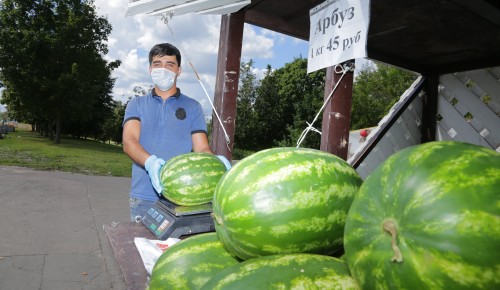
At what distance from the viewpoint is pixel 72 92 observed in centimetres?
2627

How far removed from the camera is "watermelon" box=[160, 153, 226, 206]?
7.59 feet

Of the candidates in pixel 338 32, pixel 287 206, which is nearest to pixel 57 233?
pixel 338 32

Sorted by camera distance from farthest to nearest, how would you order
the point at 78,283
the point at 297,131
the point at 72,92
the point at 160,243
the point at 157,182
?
the point at 297,131, the point at 72,92, the point at 78,283, the point at 157,182, the point at 160,243

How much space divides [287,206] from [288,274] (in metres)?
0.21

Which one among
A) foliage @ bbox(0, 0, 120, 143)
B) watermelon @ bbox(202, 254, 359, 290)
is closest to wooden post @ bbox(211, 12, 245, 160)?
watermelon @ bbox(202, 254, 359, 290)

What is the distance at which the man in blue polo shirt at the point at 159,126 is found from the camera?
2960mm

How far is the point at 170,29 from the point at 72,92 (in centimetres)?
2583

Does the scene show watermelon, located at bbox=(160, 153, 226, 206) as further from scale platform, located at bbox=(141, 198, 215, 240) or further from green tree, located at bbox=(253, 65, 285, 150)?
green tree, located at bbox=(253, 65, 285, 150)

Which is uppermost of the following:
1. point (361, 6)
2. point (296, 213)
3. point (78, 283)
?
point (361, 6)

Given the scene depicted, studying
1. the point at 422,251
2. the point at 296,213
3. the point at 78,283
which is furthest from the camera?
the point at 78,283

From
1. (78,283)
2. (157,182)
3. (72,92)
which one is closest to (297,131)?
(72,92)

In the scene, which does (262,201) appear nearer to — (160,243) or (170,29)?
(160,243)

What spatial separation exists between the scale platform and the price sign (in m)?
1.27

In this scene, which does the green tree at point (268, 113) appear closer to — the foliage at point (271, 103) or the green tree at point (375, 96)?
the foliage at point (271, 103)
